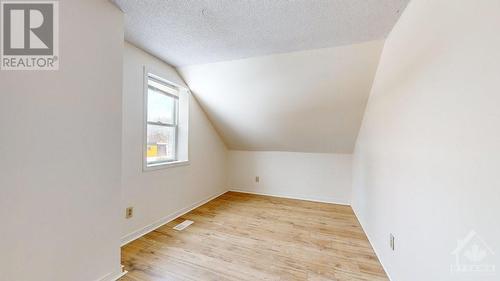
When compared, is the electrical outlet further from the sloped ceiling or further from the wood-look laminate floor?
the sloped ceiling

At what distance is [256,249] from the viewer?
1.93m

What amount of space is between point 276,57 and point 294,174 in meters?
2.35

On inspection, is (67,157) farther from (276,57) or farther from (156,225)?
(276,57)

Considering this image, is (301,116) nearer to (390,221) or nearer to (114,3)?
(390,221)

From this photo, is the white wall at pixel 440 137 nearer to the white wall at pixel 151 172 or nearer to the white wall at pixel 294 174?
the white wall at pixel 294 174

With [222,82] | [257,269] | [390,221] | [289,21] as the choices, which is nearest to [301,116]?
[222,82]

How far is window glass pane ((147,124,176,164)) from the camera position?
96.4 inches

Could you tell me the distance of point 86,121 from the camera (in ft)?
4.32

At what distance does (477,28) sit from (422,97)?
44 cm

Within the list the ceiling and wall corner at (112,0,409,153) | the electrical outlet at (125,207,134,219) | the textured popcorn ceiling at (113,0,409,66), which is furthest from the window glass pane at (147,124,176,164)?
the textured popcorn ceiling at (113,0,409,66)

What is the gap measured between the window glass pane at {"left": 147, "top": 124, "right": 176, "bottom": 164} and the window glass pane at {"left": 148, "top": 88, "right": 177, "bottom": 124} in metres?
0.12

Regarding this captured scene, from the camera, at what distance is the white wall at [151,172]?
200 centimetres

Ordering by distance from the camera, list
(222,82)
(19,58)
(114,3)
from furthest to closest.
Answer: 1. (222,82)
2. (114,3)
3. (19,58)

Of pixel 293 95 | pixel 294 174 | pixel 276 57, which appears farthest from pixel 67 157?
pixel 294 174
